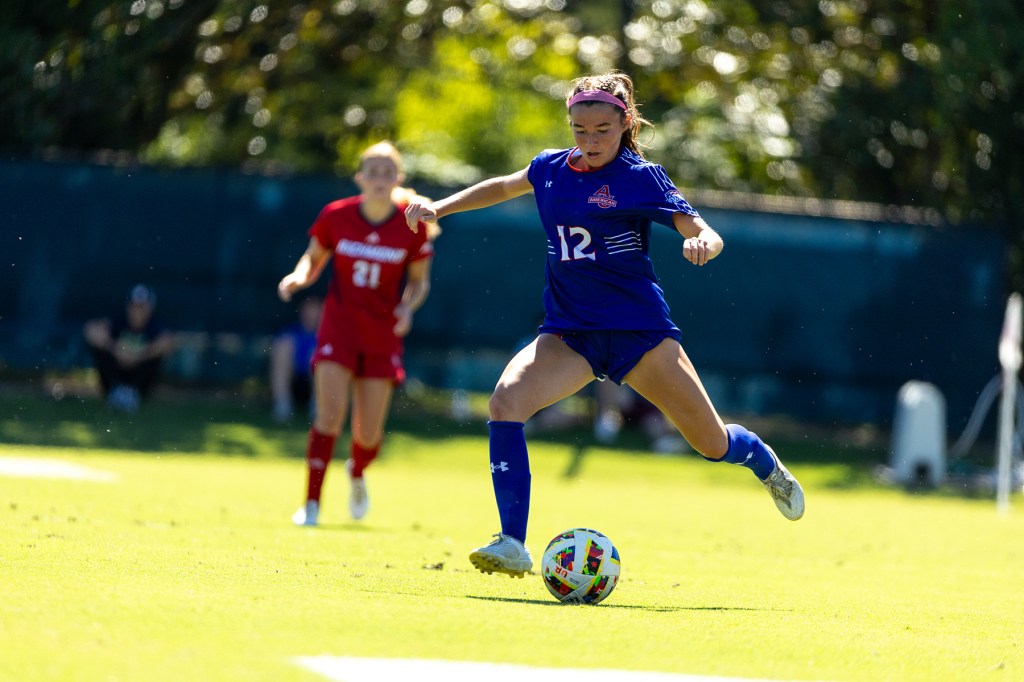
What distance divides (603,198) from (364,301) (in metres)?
3.57

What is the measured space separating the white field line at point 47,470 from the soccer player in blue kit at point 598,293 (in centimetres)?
606

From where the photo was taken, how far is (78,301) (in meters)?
18.3

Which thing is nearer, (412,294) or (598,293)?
(598,293)

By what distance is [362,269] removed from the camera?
10.0 m

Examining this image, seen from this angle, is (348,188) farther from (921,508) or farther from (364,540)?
(364,540)

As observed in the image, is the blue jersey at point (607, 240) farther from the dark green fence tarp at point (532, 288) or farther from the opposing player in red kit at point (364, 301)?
the dark green fence tarp at point (532, 288)

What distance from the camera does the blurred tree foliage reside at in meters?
19.6

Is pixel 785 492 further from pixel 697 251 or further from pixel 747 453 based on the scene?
pixel 697 251

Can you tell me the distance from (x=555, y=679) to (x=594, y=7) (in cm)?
2231

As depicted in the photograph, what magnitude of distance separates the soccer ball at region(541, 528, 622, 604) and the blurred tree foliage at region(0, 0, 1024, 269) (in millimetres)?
13768

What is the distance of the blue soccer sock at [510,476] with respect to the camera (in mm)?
6574

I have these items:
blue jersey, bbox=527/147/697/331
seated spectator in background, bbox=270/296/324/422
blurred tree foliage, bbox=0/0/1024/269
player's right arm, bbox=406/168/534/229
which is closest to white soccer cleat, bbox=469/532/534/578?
blue jersey, bbox=527/147/697/331

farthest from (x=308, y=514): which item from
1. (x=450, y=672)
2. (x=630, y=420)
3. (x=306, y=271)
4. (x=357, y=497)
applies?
(x=630, y=420)

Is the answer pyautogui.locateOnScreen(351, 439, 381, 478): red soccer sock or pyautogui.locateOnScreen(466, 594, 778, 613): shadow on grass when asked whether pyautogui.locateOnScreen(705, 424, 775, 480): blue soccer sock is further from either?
pyautogui.locateOnScreen(351, 439, 381, 478): red soccer sock
